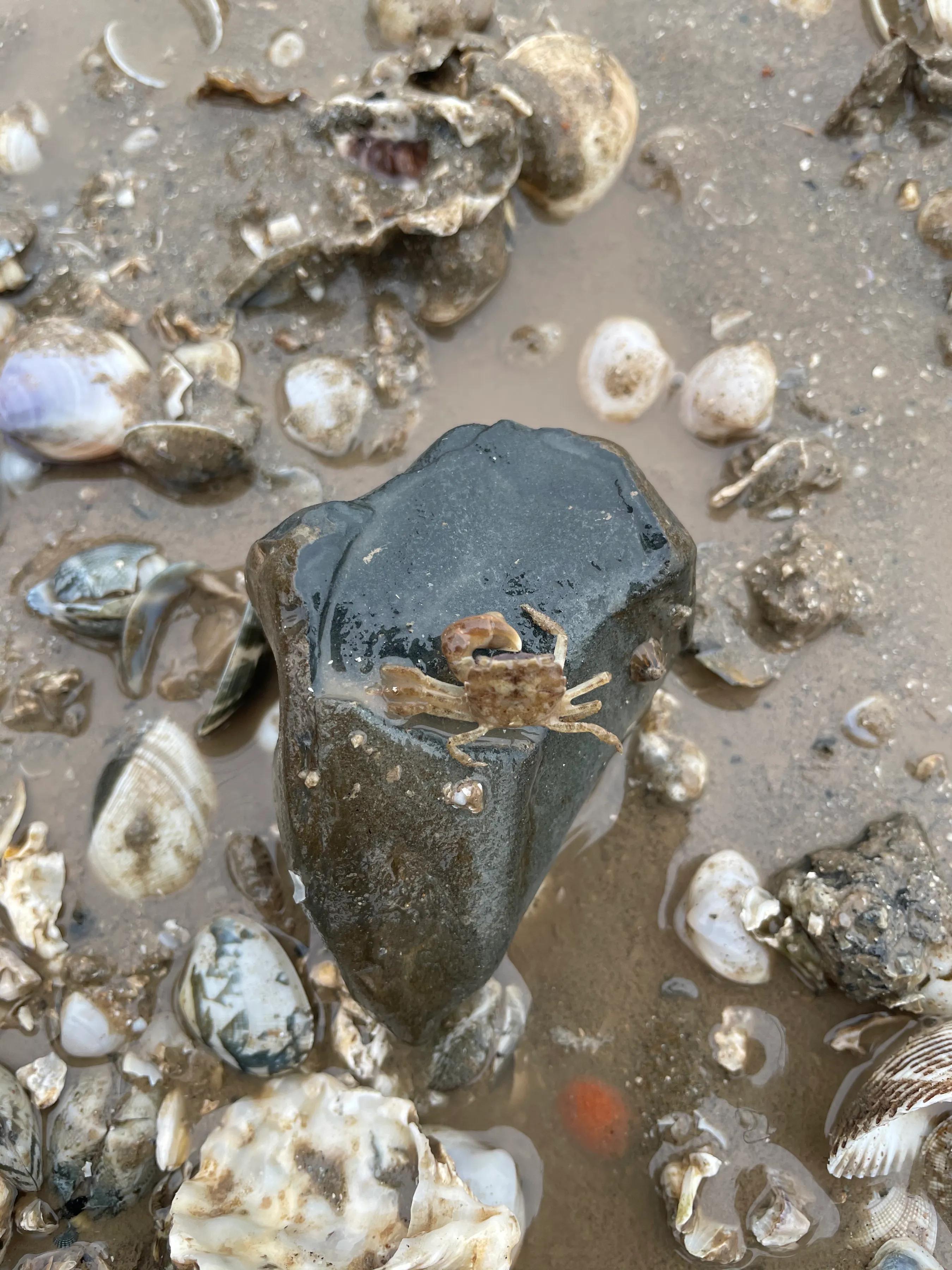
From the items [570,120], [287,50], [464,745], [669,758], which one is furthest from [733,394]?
[287,50]

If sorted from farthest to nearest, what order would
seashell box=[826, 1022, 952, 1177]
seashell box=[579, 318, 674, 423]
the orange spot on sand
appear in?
seashell box=[579, 318, 674, 423] → the orange spot on sand → seashell box=[826, 1022, 952, 1177]

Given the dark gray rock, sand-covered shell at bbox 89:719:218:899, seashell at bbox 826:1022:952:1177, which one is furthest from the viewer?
sand-covered shell at bbox 89:719:218:899

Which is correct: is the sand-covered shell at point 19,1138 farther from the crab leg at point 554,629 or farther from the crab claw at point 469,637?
the crab leg at point 554,629

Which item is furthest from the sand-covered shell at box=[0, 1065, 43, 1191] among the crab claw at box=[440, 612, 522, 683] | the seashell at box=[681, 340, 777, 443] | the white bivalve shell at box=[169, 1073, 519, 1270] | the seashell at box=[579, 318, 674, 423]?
the seashell at box=[681, 340, 777, 443]

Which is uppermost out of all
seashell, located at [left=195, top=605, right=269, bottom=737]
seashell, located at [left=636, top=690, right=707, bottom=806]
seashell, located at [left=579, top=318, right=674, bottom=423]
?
seashell, located at [left=579, top=318, right=674, bottom=423]

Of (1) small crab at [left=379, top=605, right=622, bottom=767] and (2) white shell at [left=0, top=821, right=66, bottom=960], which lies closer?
(1) small crab at [left=379, top=605, right=622, bottom=767]

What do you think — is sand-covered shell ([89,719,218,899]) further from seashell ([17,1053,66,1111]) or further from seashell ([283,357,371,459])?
seashell ([283,357,371,459])

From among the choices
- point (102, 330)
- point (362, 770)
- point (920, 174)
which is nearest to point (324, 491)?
point (102, 330)
